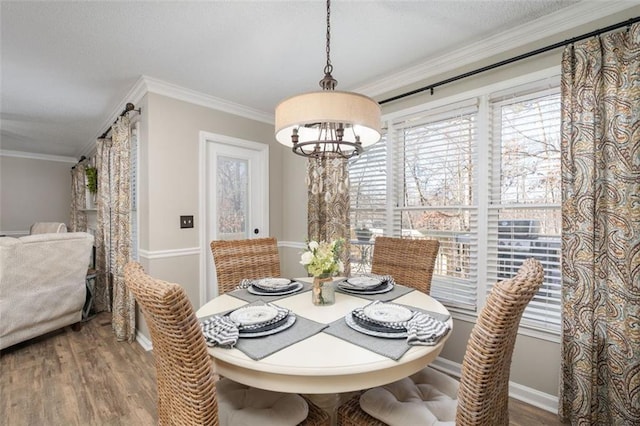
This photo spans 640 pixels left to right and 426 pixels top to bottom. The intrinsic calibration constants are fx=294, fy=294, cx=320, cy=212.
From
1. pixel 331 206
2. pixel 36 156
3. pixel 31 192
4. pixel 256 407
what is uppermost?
pixel 36 156

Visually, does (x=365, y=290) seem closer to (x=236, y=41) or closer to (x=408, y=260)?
(x=408, y=260)

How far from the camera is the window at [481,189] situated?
193 centimetres

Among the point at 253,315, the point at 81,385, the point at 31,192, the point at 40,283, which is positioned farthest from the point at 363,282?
the point at 31,192

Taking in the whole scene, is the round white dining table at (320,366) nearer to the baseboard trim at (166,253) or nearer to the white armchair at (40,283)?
the baseboard trim at (166,253)

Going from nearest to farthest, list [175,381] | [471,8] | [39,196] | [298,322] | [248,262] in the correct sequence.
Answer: [175,381] < [298,322] < [471,8] < [248,262] < [39,196]

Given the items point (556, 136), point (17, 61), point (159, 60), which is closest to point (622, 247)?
point (556, 136)

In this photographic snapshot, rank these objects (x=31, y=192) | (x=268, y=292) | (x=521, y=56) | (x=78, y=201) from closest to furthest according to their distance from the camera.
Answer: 1. (x=268, y=292)
2. (x=521, y=56)
3. (x=78, y=201)
4. (x=31, y=192)

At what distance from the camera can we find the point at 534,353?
6.41ft

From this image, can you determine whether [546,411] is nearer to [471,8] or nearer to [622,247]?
[622,247]

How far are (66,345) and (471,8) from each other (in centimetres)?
438

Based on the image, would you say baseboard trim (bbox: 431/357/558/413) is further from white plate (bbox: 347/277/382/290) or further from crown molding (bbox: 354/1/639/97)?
crown molding (bbox: 354/1/639/97)

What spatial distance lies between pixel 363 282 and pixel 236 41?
6.23ft

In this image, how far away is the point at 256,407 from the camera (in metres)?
1.20

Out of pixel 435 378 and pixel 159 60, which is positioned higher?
pixel 159 60
